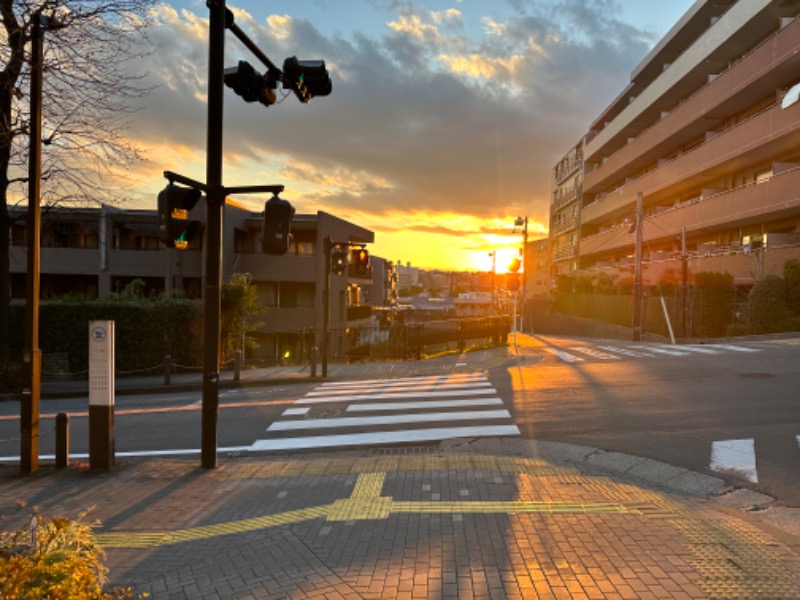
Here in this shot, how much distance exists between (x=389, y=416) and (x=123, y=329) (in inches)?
524

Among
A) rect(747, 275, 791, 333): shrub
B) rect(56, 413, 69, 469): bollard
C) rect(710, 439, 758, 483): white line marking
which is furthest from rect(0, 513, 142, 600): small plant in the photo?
rect(747, 275, 791, 333): shrub

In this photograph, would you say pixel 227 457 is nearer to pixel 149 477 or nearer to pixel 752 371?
pixel 149 477

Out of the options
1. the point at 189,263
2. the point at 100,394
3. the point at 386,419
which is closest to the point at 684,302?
the point at 386,419

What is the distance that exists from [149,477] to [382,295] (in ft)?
236

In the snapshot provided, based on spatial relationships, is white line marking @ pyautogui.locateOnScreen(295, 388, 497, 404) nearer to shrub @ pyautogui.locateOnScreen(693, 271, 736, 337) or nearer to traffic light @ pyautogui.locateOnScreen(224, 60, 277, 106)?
traffic light @ pyautogui.locateOnScreen(224, 60, 277, 106)

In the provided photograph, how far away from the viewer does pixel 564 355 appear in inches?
767

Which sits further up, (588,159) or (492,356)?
(588,159)

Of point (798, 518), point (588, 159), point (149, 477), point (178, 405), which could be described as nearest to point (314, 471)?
point (149, 477)

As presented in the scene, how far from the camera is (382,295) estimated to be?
7888cm

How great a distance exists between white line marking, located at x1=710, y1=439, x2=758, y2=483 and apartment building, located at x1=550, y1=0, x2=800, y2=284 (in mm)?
13207

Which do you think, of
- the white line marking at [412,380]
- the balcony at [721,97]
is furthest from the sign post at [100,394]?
the balcony at [721,97]

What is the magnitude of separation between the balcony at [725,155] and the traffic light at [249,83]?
26016 mm

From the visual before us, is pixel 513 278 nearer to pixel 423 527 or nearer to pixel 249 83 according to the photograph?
pixel 249 83

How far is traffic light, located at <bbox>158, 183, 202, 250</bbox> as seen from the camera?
664cm
